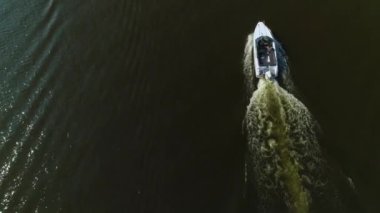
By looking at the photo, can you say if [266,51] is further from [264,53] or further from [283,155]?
[283,155]

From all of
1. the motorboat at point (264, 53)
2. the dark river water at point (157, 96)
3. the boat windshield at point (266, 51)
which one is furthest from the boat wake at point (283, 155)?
the boat windshield at point (266, 51)

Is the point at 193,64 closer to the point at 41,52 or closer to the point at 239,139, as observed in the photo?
the point at 239,139

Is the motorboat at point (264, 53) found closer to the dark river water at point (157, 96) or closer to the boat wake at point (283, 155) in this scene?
the boat wake at point (283, 155)

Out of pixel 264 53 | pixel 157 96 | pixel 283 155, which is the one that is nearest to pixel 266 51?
pixel 264 53

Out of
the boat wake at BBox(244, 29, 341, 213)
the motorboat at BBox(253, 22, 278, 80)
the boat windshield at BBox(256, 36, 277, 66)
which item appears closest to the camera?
the boat wake at BBox(244, 29, 341, 213)

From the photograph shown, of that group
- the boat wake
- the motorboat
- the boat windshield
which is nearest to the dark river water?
the boat wake

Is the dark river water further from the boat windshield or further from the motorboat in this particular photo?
the boat windshield

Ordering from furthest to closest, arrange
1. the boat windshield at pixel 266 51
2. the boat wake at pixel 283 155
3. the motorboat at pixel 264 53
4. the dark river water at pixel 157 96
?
1. the boat windshield at pixel 266 51
2. the motorboat at pixel 264 53
3. the dark river water at pixel 157 96
4. the boat wake at pixel 283 155
